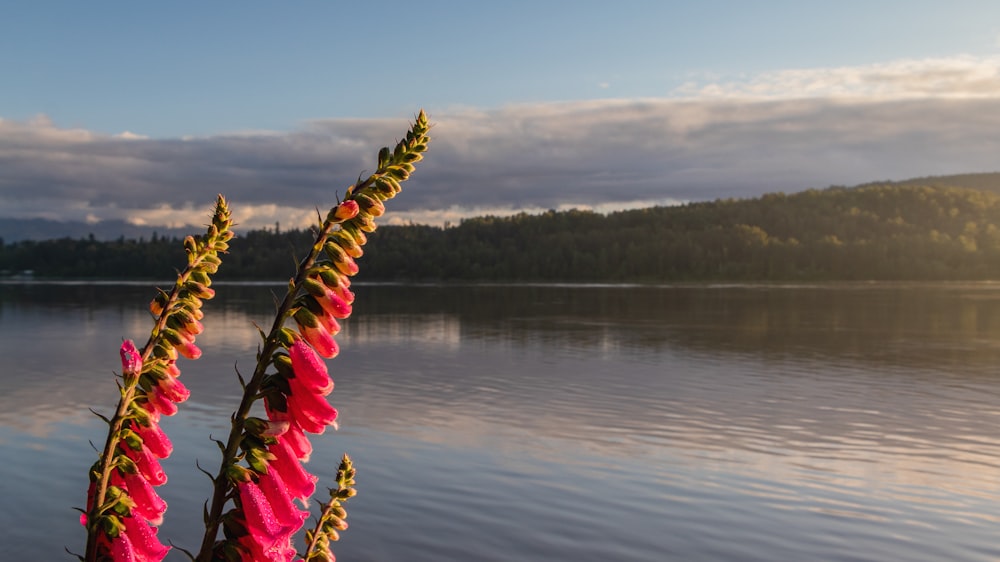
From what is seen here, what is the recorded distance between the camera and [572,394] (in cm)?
2520

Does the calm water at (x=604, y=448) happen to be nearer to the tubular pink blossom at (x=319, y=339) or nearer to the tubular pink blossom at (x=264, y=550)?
the tubular pink blossom at (x=319, y=339)

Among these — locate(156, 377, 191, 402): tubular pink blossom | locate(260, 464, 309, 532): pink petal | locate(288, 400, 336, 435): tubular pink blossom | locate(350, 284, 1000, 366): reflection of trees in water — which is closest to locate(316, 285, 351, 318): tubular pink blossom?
locate(288, 400, 336, 435): tubular pink blossom

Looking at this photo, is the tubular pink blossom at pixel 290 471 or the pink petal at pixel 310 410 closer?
the pink petal at pixel 310 410

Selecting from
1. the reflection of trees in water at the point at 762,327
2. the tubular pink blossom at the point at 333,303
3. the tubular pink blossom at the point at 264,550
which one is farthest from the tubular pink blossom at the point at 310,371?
the reflection of trees in water at the point at 762,327

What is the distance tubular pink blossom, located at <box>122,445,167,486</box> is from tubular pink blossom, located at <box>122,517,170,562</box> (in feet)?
0.44

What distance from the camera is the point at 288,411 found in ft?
6.89

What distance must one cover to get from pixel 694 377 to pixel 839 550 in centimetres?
1759

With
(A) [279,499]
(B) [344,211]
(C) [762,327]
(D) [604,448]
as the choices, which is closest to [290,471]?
(A) [279,499]

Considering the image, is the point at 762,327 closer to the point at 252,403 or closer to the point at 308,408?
the point at 308,408

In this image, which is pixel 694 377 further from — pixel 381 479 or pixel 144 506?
pixel 144 506

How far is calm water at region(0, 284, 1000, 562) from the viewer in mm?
11867

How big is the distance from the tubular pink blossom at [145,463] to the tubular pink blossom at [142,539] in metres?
0.13

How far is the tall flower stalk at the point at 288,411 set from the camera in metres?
2.05

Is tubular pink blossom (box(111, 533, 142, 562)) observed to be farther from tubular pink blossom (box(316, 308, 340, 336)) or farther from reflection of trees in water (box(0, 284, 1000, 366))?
reflection of trees in water (box(0, 284, 1000, 366))
